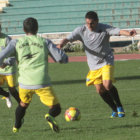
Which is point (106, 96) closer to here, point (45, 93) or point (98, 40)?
point (98, 40)

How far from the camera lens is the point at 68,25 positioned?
28828 mm

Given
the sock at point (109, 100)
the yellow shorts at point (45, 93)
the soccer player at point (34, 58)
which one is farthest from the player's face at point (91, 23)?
the yellow shorts at point (45, 93)

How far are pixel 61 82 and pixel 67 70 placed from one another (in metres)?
3.51

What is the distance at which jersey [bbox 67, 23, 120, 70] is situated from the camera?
848cm

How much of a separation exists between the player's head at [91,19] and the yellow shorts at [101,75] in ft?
2.60

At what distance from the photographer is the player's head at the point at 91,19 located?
8195mm

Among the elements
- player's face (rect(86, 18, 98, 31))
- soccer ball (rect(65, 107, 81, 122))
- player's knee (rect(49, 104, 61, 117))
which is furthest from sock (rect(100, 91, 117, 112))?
player's knee (rect(49, 104, 61, 117))

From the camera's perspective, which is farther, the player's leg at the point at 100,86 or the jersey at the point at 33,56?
the player's leg at the point at 100,86

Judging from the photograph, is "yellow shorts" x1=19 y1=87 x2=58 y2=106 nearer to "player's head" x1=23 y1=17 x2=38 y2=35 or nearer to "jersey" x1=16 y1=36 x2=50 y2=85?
"jersey" x1=16 y1=36 x2=50 y2=85

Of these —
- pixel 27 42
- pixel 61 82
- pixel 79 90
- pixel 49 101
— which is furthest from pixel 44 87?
pixel 61 82

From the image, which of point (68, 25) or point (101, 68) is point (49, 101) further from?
point (68, 25)

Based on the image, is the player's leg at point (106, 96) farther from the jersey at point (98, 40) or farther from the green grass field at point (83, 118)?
the jersey at point (98, 40)

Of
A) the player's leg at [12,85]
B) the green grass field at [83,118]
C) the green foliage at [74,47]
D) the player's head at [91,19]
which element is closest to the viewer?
the green grass field at [83,118]

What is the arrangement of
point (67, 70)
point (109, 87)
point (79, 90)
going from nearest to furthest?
point (109, 87), point (79, 90), point (67, 70)
